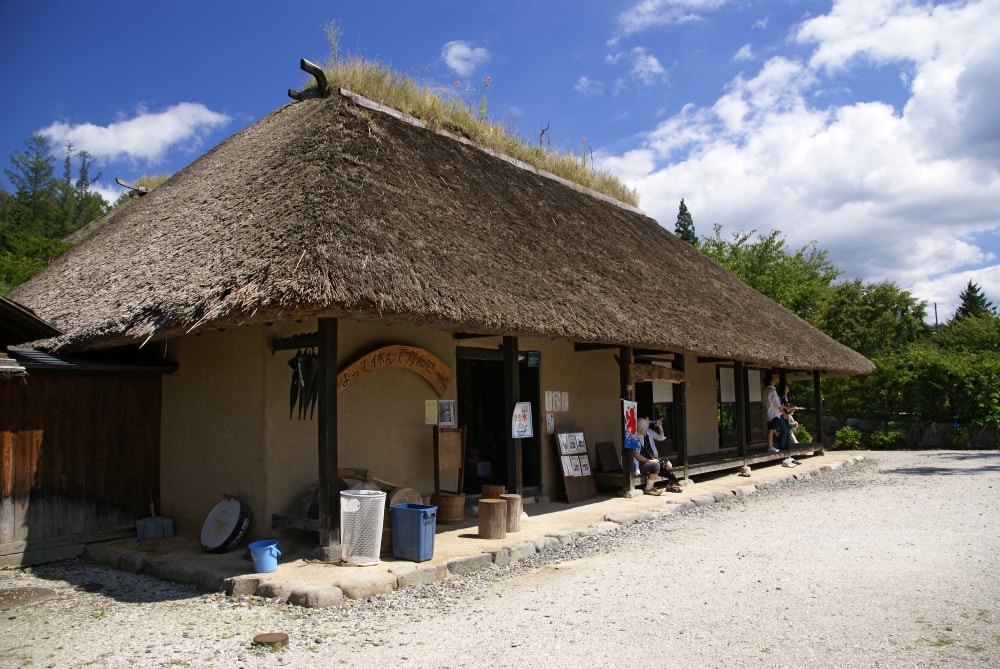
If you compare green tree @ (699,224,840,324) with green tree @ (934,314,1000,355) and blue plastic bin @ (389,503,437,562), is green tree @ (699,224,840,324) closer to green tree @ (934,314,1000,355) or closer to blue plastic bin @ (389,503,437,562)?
green tree @ (934,314,1000,355)

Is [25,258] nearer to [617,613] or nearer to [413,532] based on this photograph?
[413,532]

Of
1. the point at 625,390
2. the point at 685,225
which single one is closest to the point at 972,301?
the point at 685,225

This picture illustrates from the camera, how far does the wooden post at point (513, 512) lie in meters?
7.85

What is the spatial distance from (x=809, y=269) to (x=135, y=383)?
35931 mm

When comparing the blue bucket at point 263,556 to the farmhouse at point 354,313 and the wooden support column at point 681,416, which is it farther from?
the wooden support column at point 681,416

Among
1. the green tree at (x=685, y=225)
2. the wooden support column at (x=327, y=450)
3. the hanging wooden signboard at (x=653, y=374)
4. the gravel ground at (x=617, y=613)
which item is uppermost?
the green tree at (x=685, y=225)

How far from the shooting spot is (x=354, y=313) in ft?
20.3

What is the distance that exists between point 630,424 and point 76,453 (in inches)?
283

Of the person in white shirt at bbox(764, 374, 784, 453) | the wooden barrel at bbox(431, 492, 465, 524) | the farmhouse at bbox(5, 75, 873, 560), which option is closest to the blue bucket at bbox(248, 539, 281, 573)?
the farmhouse at bbox(5, 75, 873, 560)

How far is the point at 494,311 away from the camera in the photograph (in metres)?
7.43

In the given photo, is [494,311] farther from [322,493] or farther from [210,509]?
[210,509]

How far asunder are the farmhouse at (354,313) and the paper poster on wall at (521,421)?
0.05 meters

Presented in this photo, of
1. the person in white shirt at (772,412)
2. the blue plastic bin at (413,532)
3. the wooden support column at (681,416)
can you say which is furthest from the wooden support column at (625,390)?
the person in white shirt at (772,412)

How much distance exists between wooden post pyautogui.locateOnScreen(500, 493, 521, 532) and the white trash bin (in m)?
1.80
